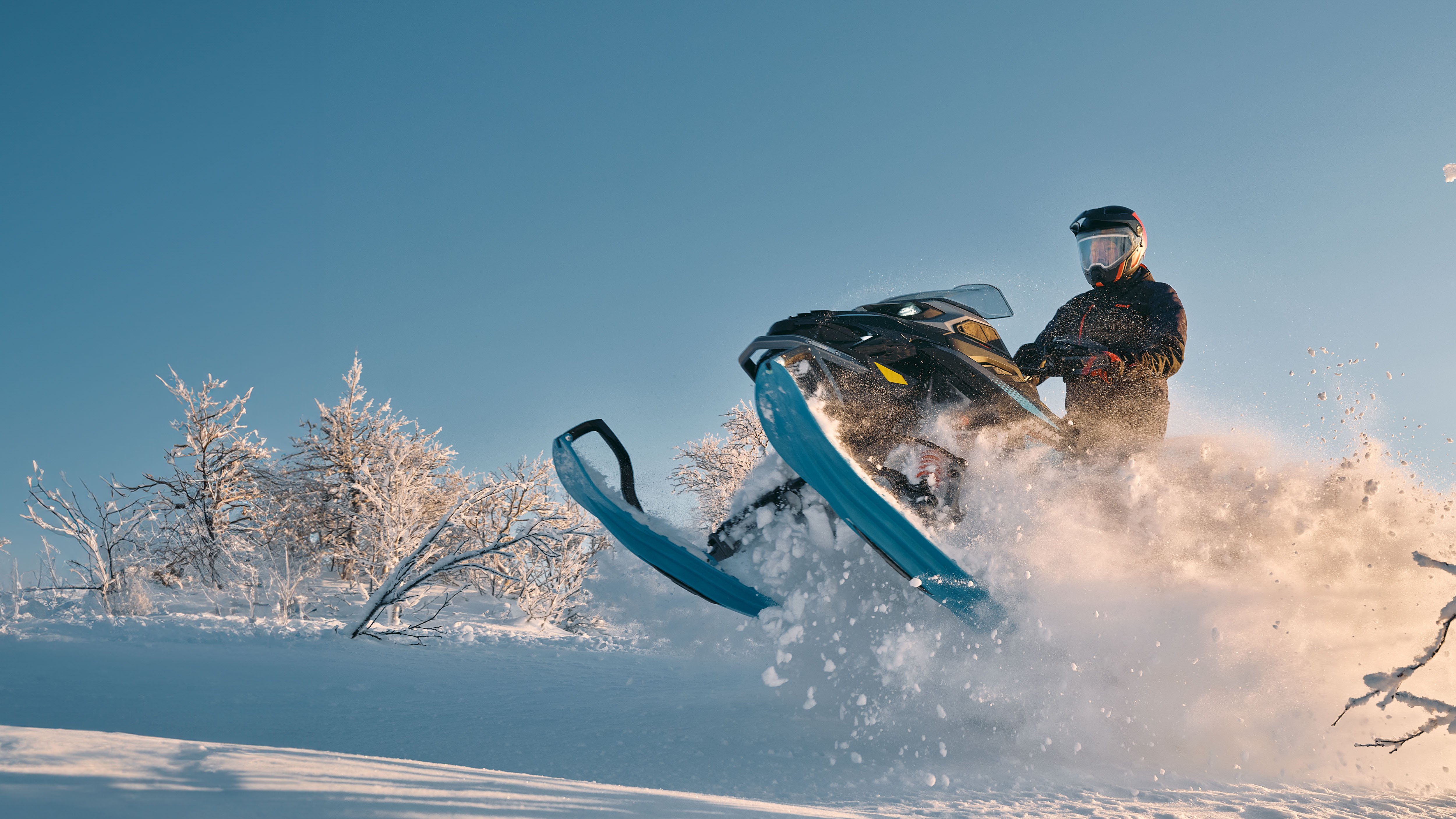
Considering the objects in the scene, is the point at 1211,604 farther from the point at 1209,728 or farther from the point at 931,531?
the point at 931,531

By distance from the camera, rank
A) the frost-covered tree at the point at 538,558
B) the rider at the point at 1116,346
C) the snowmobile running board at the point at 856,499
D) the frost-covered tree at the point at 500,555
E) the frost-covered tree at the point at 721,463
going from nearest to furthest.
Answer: the snowmobile running board at the point at 856,499
the rider at the point at 1116,346
the frost-covered tree at the point at 500,555
the frost-covered tree at the point at 538,558
the frost-covered tree at the point at 721,463

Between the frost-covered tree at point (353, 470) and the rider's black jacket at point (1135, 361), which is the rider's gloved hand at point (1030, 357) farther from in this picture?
the frost-covered tree at point (353, 470)

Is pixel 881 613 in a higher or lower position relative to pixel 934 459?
lower

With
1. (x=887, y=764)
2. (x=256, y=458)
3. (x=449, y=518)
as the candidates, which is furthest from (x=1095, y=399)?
(x=256, y=458)

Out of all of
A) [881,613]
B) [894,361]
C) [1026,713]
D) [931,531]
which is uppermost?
[894,361]

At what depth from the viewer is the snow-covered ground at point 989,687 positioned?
8.18 ft

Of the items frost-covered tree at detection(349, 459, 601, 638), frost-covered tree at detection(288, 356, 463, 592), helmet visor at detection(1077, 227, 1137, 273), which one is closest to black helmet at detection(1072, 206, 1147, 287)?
helmet visor at detection(1077, 227, 1137, 273)

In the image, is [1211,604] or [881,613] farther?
[881,613]

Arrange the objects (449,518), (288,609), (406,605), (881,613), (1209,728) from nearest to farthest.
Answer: (1209,728) < (881,613) < (449,518) < (288,609) < (406,605)

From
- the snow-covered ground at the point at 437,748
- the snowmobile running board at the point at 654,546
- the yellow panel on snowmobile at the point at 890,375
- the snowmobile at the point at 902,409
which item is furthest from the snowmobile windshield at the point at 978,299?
the snow-covered ground at the point at 437,748

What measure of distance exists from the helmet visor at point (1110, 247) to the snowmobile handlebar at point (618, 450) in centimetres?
328

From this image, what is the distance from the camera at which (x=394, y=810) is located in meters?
1.52

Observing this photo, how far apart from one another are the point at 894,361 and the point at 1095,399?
1459 mm

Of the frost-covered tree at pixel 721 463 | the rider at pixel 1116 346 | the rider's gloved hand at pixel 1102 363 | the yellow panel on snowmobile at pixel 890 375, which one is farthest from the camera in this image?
the frost-covered tree at pixel 721 463
